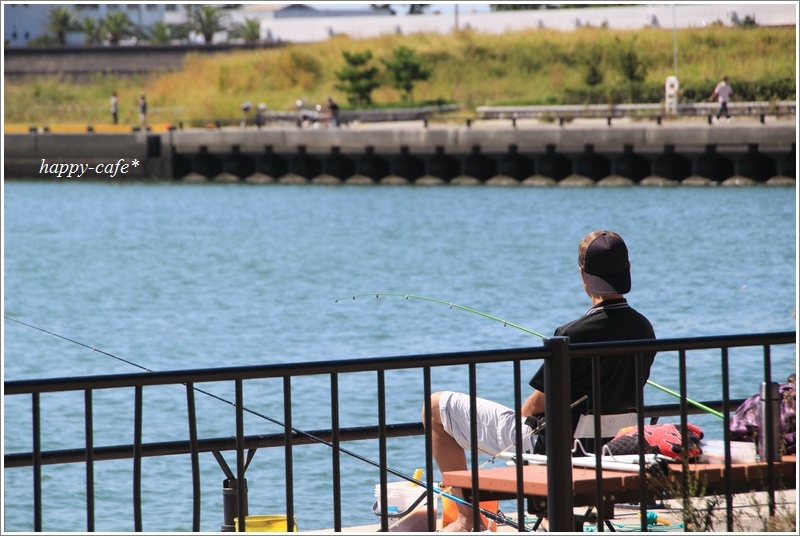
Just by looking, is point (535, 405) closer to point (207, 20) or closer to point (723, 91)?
point (723, 91)

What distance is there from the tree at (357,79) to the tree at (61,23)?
37.2m

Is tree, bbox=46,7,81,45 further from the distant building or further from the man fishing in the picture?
the man fishing

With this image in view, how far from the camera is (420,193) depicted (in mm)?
40688

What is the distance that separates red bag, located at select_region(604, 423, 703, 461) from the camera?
446 cm

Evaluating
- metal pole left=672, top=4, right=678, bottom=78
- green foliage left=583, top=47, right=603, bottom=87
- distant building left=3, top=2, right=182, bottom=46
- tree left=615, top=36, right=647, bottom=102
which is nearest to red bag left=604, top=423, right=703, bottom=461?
metal pole left=672, top=4, right=678, bottom=78

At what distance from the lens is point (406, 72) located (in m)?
54.7

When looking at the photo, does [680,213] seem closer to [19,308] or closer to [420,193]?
[420,193]

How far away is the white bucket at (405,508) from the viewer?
16.2ft

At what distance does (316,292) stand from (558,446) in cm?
2024

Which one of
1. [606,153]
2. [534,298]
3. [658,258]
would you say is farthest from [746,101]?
[534,298]

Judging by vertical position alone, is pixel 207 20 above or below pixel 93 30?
above

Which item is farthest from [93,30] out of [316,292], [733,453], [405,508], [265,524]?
[733,453]

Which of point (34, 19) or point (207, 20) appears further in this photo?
point (34, 19)

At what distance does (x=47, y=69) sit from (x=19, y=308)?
4451 cm
